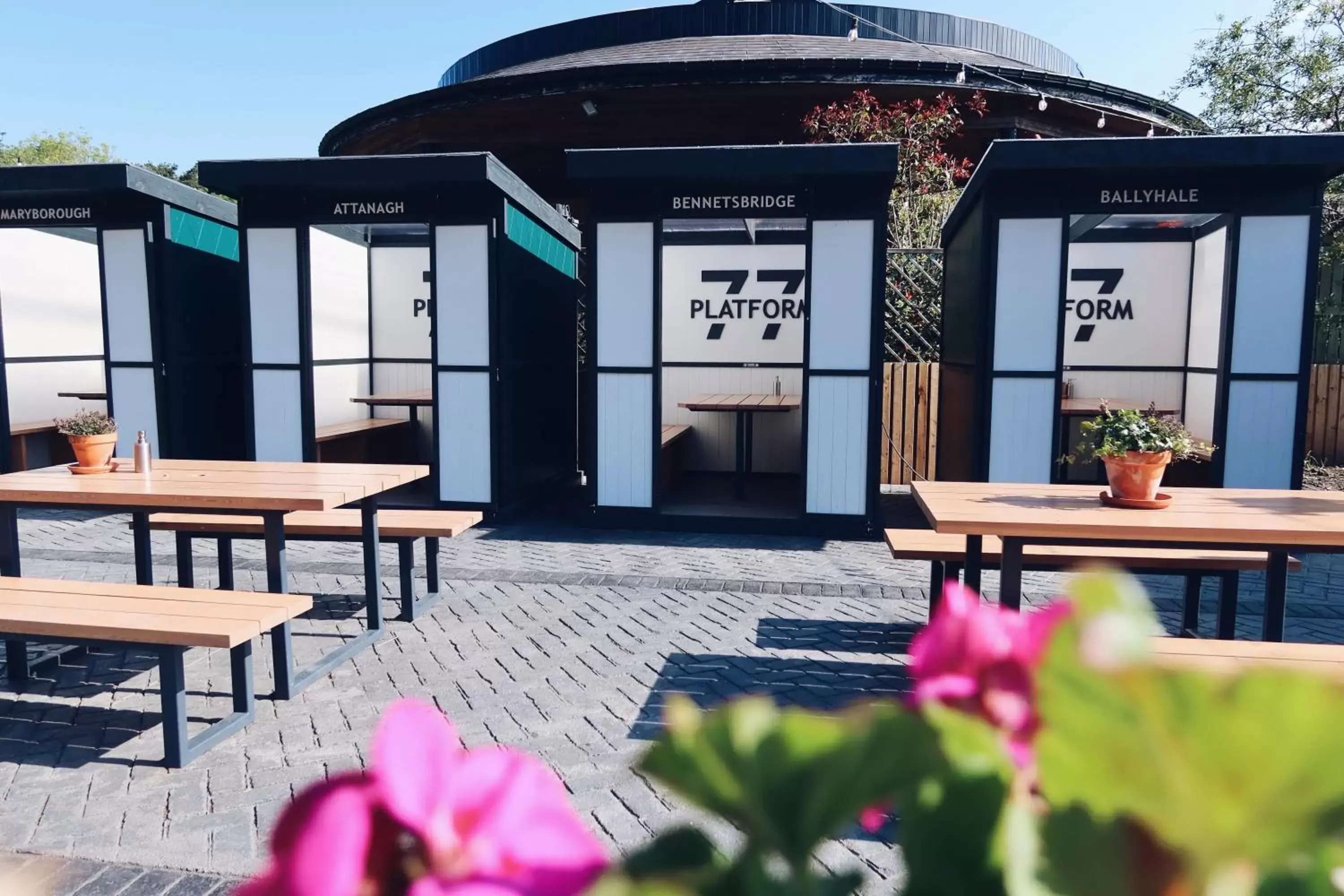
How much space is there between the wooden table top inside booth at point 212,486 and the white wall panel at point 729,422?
21.8ft

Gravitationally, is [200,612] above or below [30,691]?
above

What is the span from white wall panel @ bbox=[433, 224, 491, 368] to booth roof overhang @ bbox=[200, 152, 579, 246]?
49cm

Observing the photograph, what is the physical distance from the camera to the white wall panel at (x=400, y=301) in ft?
39.6

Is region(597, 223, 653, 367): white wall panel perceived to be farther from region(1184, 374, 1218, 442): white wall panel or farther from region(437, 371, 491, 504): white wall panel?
region(1184, 374, 1218, 442): white wall panel

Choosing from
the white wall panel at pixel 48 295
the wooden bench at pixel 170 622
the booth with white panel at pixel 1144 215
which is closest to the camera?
the wooden bench at pixel 170 622

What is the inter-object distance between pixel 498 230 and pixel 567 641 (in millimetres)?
4647

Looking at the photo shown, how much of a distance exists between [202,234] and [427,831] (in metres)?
10.9

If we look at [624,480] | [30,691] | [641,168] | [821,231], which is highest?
[641,168]

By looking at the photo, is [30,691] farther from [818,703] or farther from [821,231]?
[821,231]

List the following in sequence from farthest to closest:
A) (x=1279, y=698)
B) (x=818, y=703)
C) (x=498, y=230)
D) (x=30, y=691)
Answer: (x=498, y=230), (x=30, y=691), (x=818, y=703), (x=1279, y=698)

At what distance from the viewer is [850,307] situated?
8.09m

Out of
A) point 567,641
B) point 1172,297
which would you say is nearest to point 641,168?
point 567,641

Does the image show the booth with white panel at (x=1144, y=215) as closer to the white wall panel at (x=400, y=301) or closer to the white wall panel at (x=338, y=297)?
the white wall panel at (x=400, y=301)

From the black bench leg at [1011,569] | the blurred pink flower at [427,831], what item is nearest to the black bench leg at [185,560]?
the black bench leg at [1011,569]
